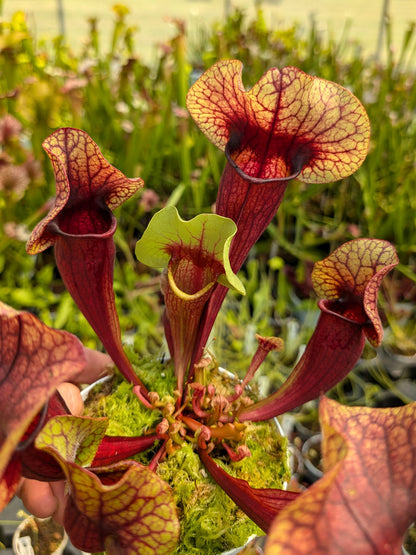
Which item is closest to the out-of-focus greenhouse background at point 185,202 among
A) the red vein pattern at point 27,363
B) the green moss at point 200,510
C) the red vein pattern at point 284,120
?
the green moss at point 200,510

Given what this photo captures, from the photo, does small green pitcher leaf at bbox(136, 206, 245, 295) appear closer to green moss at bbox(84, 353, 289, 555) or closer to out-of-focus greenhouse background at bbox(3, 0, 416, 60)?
green moss at bbox(84, 353, 289, 555)

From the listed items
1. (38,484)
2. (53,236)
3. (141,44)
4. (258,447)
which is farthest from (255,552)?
(141,44)

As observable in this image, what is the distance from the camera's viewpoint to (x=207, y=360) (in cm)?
68

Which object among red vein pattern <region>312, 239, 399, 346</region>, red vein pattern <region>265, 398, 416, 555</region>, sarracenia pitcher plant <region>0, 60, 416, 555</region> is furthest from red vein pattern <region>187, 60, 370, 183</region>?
red vein pattern <region>265, 398, 416, 555</region>

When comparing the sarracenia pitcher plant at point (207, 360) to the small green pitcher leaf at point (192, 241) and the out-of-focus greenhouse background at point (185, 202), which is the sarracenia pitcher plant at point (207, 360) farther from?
the out-of-focus greenhouse background at point (185, 202)

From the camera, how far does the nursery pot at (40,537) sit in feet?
3.03

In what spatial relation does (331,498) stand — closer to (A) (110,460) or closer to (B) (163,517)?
(B) (163,517)

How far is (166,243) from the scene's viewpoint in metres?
0.58

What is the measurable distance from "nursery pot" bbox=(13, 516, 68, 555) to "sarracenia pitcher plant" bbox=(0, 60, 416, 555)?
0.45 meters

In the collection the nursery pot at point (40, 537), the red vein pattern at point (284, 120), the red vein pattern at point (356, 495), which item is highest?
the red vein pattern at point (284, 120)

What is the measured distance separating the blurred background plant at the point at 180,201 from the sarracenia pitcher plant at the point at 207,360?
28.0 inches

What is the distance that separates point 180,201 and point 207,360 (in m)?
1.45

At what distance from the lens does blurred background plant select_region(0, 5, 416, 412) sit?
5.50 feet

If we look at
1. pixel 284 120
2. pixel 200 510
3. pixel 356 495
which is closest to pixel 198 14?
pixel 284 120
